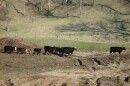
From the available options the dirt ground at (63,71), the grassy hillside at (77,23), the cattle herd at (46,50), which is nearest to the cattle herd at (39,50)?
Result: the cattle herd at (46,50)

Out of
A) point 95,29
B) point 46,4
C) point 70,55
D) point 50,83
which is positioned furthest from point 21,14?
point 50,83

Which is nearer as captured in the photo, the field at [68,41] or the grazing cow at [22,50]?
the field at [68,41]

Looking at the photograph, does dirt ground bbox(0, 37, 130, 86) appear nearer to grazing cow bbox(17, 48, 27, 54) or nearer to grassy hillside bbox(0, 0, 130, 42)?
grazing cow bbox(17, 48, 27, 54)

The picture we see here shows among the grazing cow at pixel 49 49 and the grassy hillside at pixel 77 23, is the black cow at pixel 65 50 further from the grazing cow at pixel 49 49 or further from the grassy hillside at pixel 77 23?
the grassy hillside at pixel 77 23

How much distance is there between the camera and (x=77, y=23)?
76500 millimetres

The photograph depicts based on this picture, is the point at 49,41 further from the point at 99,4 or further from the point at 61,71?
the point at 99,4

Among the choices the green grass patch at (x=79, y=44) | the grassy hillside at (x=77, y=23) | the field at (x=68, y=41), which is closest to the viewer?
the field at (x=68, y=41)

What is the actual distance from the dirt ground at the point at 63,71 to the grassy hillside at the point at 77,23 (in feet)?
74.9

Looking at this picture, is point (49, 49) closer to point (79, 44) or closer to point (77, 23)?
point (79, 44)

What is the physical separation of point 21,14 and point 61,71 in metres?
50.8

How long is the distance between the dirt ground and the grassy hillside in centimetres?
2283

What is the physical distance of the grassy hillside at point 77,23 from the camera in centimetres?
6712

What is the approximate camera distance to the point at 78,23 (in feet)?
251

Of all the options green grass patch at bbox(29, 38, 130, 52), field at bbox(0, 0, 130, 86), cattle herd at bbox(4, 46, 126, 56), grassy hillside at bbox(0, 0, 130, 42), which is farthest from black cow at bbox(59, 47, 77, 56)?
grassy hillside at bbox(0, 0, 130, 42)
